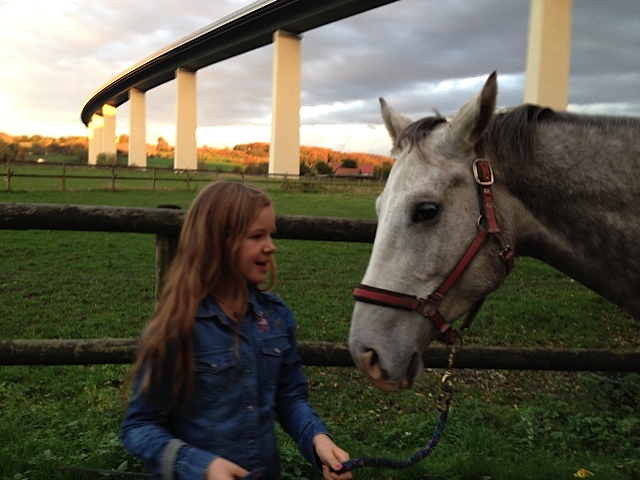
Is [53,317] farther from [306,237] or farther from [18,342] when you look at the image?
[306,237]

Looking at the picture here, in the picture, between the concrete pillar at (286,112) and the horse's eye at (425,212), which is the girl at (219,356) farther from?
the concrete pillar at (286,112)

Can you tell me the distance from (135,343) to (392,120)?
179cm

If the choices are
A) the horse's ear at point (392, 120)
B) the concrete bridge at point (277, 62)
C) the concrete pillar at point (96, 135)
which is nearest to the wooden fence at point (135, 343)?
the horse's ear at point (392, 120)

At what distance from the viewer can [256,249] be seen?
57.6 inches

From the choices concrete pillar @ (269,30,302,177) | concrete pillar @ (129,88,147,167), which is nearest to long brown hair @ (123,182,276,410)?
concrete pillar @ (269,30,302,177)

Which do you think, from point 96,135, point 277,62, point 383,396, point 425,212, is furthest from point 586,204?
point 96,135

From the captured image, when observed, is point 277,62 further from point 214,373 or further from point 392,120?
point 214,373

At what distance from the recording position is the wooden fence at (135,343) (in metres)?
2.58

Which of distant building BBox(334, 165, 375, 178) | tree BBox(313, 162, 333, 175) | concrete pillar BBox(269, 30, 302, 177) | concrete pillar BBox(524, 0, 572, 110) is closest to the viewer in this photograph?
concrete pillar BBox(524, 0, 572, 110)

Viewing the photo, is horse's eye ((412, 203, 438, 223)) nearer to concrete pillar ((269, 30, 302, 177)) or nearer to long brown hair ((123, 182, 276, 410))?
long brown hair ((123, 182, 276, 410))

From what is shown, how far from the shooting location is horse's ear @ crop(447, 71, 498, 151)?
1.61m

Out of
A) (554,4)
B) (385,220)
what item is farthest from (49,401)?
(554,4)

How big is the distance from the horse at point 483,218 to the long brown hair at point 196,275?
0.48 meters

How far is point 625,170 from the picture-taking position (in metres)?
1.77
